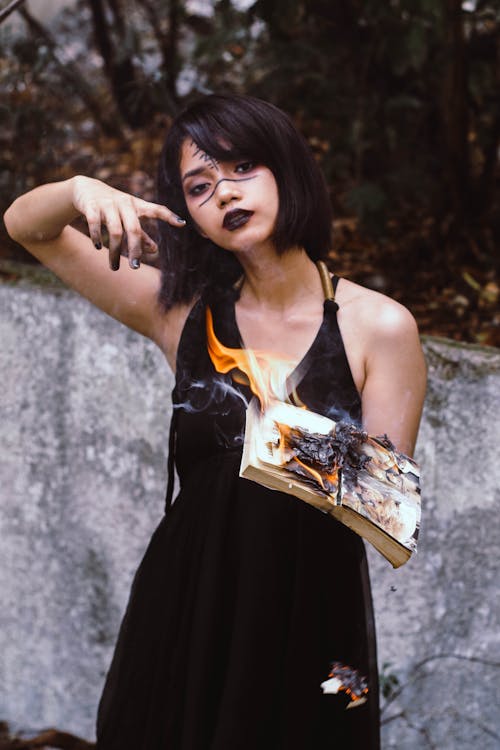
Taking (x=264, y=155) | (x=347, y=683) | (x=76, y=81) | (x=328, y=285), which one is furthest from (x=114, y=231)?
(x=76, y=81)

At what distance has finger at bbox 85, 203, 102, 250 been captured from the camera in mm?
1465

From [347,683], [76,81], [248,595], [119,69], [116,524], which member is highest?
[119,69]

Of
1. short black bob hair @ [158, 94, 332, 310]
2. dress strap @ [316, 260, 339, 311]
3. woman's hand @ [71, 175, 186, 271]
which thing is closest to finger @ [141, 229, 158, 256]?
woman's hand @ [71, 175, 186, 271]

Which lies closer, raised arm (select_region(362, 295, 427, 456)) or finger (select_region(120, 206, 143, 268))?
finger (select_region(120, 206, 143, 268))

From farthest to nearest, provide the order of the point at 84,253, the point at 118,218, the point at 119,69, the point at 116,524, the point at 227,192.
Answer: the point at 119,69 < the point at 116,524 < the point at 84,253 < the point at 227,192 < the point at 118,218

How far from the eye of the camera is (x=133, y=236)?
143cm

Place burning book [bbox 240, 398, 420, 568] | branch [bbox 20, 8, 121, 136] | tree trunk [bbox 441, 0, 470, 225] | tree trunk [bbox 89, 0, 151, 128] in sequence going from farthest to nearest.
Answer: tree trunk [bbox 89, 0, 151, 128] → branch [bbox 20, 8, 121, 136] → tree trunk [bbox 441, 0, 470, 225] → burning book [bbox 240, 398, 420, 568]

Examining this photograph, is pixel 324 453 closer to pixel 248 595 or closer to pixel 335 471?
pixel 335 471

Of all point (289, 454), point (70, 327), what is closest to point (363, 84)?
point (70, 327)

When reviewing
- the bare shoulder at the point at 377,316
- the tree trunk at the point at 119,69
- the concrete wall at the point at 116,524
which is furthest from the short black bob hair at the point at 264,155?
the tree trunk at the point at 119,69

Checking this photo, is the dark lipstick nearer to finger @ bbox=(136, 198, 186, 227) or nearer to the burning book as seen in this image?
finger @ bbox=(136, 198, 186, 227)

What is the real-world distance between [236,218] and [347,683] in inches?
38.5

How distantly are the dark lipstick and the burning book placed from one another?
1.33 ft

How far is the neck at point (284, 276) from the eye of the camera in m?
1.72
